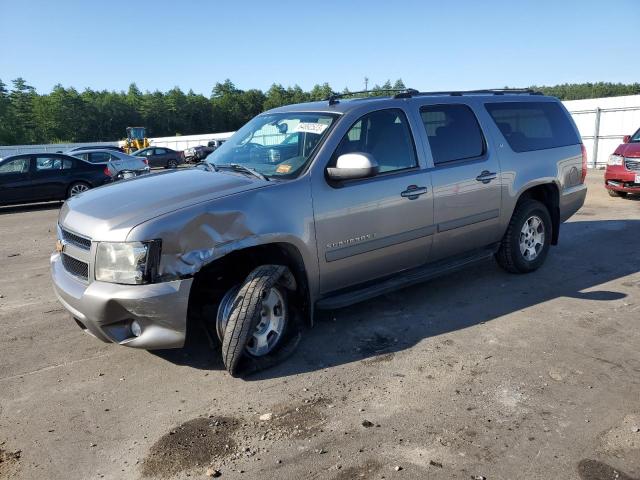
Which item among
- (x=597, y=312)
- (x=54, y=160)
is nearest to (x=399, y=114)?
(x=597, y=312)

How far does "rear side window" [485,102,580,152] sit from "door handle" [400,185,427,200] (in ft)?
5.06

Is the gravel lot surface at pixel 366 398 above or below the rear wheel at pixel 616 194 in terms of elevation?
above

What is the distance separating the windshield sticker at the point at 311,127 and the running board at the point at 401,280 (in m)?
1.37

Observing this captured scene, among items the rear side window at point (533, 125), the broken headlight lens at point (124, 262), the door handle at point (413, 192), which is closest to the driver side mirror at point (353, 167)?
the door handle at point (413, 192)

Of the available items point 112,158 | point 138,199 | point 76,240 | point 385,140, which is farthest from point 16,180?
point 385,140

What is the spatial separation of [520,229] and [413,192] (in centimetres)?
183

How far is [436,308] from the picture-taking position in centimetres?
489

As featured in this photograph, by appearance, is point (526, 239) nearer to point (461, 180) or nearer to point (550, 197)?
point (550, 197)

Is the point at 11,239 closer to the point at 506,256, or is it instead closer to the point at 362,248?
the point at 362,248

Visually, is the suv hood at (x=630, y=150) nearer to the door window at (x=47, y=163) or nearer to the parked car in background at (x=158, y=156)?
the door window at (x=47, y=163)

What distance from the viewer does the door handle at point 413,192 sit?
441 centimetres

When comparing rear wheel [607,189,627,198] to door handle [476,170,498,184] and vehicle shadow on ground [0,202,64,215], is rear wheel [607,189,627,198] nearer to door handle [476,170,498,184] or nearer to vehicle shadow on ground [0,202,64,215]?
door handle [476,170,498,184]

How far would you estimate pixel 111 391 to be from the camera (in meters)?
3.53

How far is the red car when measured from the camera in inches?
420
